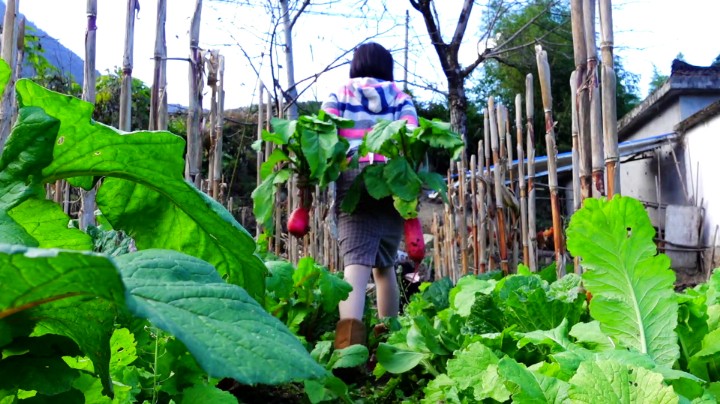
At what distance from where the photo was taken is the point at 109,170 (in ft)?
2.42

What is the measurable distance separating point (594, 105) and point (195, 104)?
134cm

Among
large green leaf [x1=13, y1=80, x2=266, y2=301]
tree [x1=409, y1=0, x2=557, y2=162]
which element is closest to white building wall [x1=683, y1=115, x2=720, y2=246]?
tree [x1=409, y1=0, x2=557, y2=162]

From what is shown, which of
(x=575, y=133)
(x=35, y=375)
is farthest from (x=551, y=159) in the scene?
(x=35, y=375)

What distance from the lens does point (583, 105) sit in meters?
1.73

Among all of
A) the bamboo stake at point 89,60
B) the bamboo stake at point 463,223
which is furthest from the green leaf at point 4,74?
the bamboo stake at point 463,223

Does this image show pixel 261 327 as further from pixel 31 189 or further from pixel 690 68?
pixel 690 68

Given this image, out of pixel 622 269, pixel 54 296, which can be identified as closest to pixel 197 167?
pixel 622 269

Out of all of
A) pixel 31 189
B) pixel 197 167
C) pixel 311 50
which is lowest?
pixel 31 189

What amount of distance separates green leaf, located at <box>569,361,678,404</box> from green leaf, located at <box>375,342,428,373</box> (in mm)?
1157

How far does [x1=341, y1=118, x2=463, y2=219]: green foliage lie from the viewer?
8.04 ft

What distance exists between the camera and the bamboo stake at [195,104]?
7.64 ft

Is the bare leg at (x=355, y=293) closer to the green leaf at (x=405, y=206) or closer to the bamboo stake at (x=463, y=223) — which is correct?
the green leaf at (x=405, y=206)

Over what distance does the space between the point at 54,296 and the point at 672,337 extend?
3.34 ft

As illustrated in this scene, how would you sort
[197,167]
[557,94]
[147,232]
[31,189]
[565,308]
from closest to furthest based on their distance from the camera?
[31,189] → [147,232] → [565,308] → [197,167] → [557,94]
